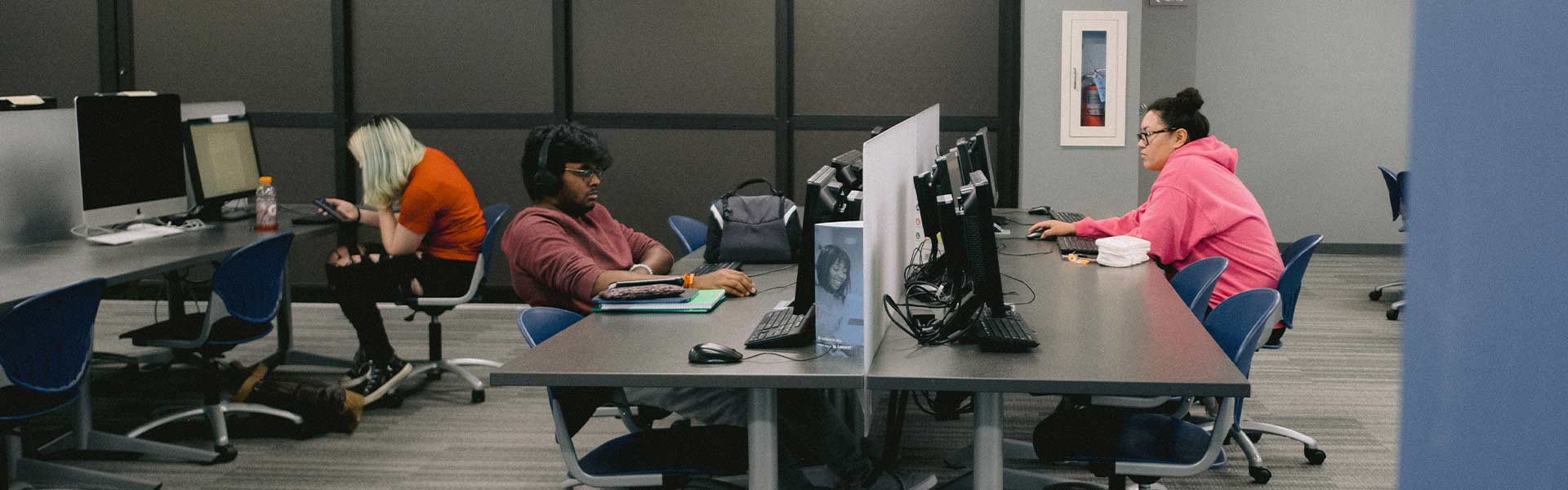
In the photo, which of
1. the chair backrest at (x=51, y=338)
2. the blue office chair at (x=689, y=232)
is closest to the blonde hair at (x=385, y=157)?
the blue office chair at (x=689, y=232)

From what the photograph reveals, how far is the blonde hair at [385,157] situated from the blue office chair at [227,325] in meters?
0.49

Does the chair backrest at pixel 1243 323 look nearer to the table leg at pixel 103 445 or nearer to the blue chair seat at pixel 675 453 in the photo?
the blue chair seat at pixel 675 453

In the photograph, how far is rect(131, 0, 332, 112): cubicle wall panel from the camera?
266 inches

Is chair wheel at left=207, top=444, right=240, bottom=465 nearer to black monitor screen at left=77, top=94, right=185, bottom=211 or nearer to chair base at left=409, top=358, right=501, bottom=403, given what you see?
chair base at left=409, top=358, right=501, bottom=403

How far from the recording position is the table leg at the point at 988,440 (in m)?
2.59

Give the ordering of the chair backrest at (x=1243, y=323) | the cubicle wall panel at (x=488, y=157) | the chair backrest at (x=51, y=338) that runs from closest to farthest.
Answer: the chair backrest at (x=1243, y=323) → the chair backrest at (x=51, y=338) → the cubicle wall panel at (x=488, y=157)

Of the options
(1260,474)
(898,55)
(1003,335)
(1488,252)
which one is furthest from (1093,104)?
(1488,252)

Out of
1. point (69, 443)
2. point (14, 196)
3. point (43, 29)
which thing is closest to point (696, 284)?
point (69, 443)

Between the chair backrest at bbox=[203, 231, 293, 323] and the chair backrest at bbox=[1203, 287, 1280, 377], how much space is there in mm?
2888

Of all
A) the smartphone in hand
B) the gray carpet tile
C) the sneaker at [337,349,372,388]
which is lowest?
the gray carpet tile

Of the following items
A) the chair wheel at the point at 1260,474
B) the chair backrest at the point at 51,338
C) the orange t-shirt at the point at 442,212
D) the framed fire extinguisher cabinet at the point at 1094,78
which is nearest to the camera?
the chair backrest at the point at 51,338

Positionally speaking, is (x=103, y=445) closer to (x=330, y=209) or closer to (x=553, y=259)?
(x=330, y=209)

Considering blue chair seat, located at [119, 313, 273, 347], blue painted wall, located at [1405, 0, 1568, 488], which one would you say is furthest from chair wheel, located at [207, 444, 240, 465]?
blue painted wall, located at [1405, 0, 1568, 488]

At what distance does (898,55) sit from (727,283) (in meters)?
3.44
